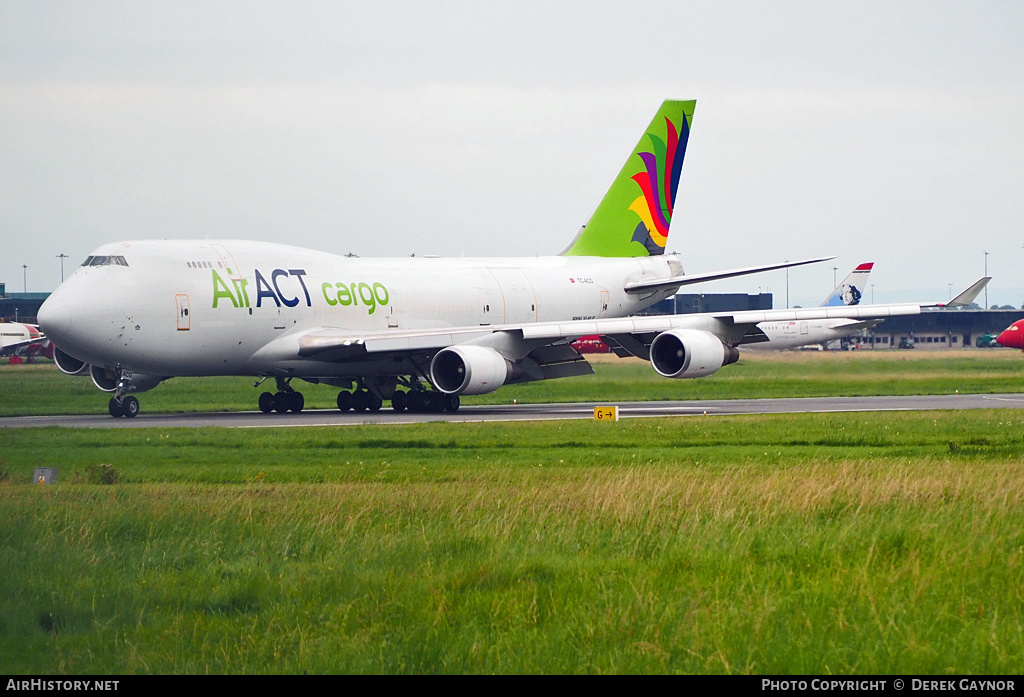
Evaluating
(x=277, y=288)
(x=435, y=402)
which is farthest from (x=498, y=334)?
(x=277, y=288)

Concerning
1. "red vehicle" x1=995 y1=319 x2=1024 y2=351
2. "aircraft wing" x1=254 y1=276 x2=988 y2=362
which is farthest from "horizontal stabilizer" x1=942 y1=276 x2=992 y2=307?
"red vehicle" x1=995 y1=319 x2=1024 y2=351

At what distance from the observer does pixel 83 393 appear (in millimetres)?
42156

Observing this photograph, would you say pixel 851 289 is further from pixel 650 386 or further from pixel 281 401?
pixel 281 401

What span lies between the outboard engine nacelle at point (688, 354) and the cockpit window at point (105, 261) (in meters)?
14.0

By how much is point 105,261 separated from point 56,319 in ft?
6.65

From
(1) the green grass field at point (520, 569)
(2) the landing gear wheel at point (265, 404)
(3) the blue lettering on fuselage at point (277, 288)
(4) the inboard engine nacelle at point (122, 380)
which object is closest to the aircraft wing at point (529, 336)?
(3) the blue lettering on fuselage at point (277, 288)

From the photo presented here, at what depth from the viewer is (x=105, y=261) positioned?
103 ft

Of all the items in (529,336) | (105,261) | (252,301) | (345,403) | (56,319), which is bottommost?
(345,403)

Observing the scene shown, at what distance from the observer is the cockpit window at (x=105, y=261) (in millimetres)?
31312

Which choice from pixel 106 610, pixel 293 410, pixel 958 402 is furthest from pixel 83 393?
pixel 106 610

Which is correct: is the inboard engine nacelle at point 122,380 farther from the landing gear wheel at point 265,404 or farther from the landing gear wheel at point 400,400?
the landing gear wheel at point 400,400
